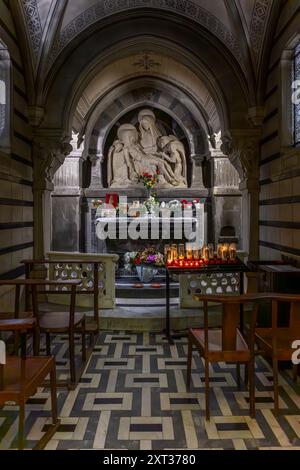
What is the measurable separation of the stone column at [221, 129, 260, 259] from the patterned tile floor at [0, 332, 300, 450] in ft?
8.65

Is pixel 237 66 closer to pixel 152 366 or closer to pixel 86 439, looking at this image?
pixel 152 366

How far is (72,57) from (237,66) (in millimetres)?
2709

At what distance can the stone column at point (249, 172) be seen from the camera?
6.53 meters

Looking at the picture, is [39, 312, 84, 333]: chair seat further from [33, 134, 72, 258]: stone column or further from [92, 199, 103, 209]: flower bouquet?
[92, 199, 103, 209]: flower bouquet

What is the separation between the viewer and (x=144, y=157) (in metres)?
10.3

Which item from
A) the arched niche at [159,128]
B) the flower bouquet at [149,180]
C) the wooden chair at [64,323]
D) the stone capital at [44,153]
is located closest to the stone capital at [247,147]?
the stone capital at [44,153]

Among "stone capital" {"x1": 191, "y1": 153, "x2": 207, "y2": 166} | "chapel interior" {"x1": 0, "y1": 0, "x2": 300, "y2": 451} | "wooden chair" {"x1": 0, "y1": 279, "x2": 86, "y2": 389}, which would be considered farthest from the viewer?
"stone capital" {"x1": 191, "y1": 153, "x2": 207, "y2": 166}

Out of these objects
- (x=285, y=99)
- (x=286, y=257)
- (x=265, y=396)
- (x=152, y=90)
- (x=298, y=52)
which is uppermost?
(x=152, y=90)

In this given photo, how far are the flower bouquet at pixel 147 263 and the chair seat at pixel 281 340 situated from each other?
384 cm

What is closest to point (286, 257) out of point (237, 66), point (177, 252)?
point (177, 252)

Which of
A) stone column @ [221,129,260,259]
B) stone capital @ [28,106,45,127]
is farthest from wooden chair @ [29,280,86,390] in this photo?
stone column @ [221,129,260,259]

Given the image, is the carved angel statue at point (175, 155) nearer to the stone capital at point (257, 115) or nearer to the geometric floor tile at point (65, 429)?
the stone capital at point (257, 115)

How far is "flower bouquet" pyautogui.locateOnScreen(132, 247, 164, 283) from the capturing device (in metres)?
7.46

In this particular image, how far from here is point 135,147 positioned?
10.3 m
